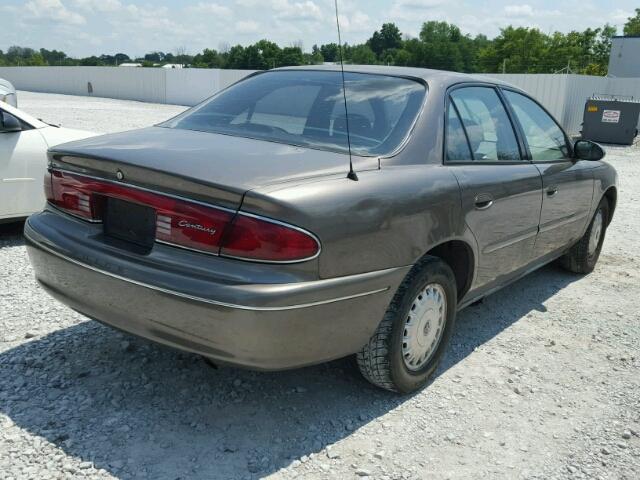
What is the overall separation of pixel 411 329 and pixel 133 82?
37.0 m

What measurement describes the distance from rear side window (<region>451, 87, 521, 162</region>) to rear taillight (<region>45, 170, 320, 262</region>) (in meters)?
1.55

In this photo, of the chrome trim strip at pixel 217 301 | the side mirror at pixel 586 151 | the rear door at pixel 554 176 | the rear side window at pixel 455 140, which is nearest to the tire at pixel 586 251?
the rear door at pixel 554 176

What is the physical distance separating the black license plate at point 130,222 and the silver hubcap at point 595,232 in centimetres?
408

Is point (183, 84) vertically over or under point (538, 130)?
under

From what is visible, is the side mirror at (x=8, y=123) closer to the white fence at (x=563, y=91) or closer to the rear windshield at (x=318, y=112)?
the rear windshield at (x=318, y=112)

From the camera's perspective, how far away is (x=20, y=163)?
5543 millimetres

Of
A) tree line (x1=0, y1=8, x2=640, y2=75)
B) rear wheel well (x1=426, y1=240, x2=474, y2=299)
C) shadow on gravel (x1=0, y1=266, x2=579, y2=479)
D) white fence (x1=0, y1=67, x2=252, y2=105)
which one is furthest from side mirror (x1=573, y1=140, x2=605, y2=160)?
tree line (x1=0, y1=8, x2=640, y2=75)

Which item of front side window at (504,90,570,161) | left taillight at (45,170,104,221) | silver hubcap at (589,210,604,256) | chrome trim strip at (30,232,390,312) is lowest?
silver hubcap at (589,210,604,256)

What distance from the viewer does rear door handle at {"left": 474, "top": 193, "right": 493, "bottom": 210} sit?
3.43 metres

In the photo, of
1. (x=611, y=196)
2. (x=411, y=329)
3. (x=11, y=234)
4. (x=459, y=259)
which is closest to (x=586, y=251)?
(x=611, y=196)

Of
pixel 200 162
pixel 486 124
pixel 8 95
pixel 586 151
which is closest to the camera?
pixel 200 162

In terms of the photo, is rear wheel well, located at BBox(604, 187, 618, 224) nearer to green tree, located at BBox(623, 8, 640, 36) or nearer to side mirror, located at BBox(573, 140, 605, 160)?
side mirror, located at BBox(573, 140, 605, 160)

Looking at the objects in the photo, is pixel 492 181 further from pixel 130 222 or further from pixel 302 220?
pixel 130 222

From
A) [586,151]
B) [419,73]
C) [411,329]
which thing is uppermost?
[419,73]
